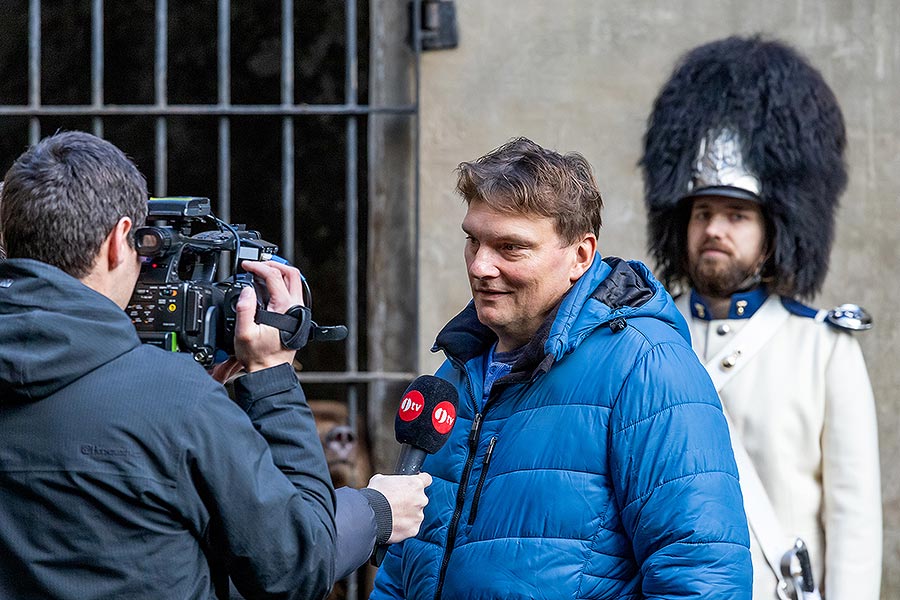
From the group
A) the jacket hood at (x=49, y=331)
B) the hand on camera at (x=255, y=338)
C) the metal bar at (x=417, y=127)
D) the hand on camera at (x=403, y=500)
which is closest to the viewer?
the jacket hood at (x=49, y=331)

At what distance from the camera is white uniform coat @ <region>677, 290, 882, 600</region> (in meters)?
3.13

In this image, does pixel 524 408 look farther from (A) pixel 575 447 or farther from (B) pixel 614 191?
(B) pixel 614 191

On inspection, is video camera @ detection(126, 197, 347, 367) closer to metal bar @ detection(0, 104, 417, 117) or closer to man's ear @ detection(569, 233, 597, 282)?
man's ear @ detection(569, 233, 597, 282)

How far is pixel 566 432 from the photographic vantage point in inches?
92.9

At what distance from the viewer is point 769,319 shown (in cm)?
340

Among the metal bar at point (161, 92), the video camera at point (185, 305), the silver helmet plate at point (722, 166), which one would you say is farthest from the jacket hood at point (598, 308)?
the metal bar at point (161, 92)

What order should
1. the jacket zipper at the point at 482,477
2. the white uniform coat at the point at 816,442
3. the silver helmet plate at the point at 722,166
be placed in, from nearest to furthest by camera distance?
1. the jacket zipper at the point at 482,477
2. the white uniform coat at the point at 816,442
3. the silver helmet plate at the point at 722,166

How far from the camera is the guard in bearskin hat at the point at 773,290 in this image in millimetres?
3141

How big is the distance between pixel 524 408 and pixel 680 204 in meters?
1.46

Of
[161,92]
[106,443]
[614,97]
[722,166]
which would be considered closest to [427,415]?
[106,443]

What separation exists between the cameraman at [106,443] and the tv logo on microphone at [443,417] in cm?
34

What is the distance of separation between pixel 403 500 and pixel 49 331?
73cm

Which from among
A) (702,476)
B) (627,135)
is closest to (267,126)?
(627,135)

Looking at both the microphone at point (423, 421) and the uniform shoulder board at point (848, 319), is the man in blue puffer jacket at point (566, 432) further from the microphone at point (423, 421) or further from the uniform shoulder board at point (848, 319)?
the uniform shoulder board at point (848, 319)
